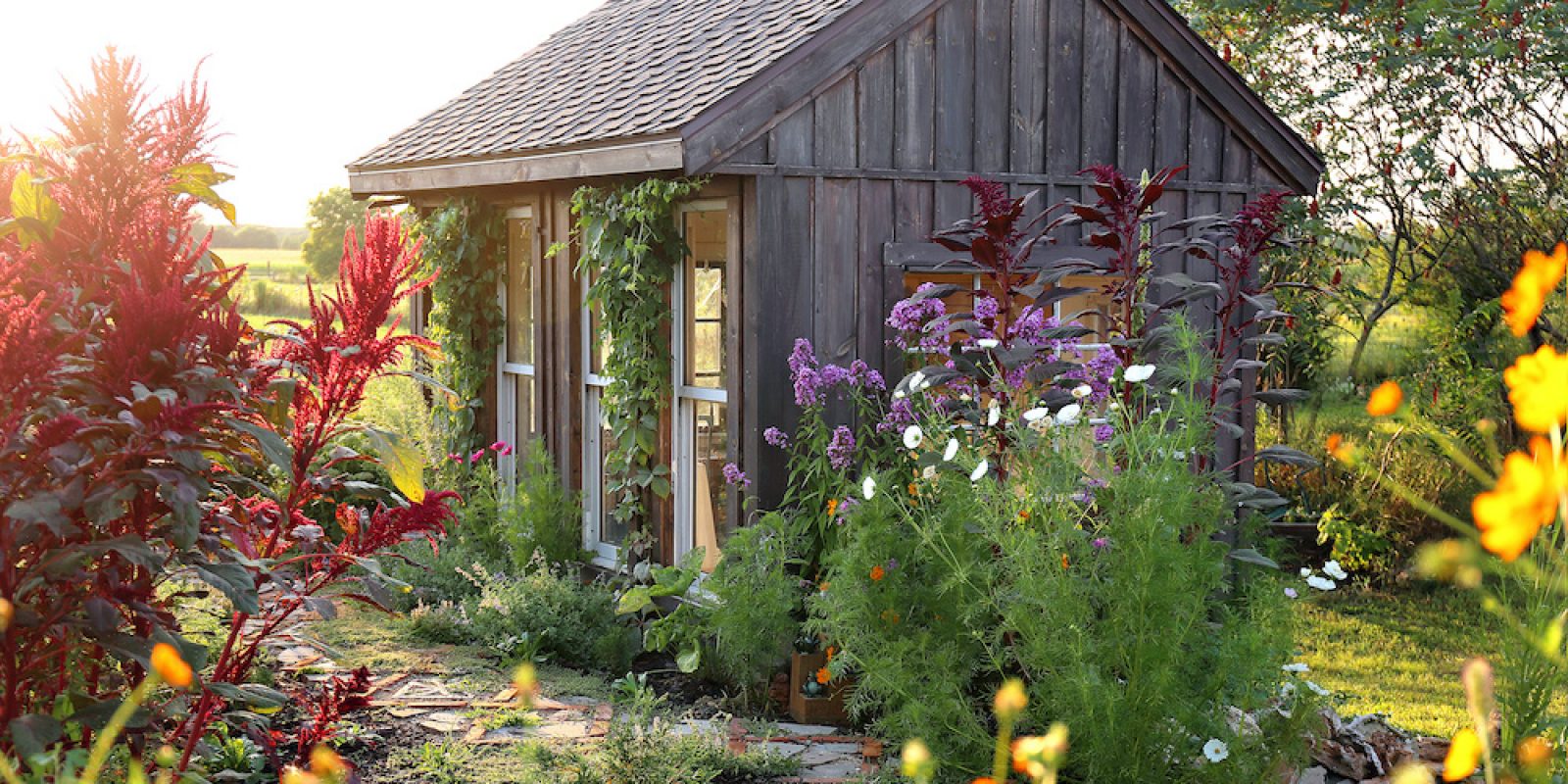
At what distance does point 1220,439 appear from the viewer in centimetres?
802

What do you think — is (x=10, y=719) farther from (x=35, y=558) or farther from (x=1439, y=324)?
(x=1439, y=324)

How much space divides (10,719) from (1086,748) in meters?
2.74

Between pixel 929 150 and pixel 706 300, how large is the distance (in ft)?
4.31

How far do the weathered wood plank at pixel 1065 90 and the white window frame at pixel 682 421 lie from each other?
6.02ft

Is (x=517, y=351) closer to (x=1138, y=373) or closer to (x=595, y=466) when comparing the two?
(x=595, y=466)

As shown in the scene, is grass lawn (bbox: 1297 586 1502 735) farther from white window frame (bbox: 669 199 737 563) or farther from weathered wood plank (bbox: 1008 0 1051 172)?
white window frame (bbox: 669 199 737 563)

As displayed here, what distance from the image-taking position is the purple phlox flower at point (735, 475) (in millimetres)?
6066

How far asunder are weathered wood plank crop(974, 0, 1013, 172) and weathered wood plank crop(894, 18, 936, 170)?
28cm

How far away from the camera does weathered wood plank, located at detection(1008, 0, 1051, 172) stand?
23.2ft

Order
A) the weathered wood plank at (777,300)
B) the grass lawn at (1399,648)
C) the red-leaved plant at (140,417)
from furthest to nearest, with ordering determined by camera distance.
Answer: the grass lawn at (1399,648), the weathered wood plank at (777,300), the red-leaved plant at (140,417)

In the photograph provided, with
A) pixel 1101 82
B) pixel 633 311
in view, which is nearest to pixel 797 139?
pixel 633 311

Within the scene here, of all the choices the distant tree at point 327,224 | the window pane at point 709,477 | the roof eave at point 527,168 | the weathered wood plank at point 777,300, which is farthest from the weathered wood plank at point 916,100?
the distant tree at point 327,224

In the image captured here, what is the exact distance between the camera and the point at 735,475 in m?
6.07

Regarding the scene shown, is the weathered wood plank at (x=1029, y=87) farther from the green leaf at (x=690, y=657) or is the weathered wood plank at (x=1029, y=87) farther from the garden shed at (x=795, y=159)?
the green leaf at (x=690, y=657)
